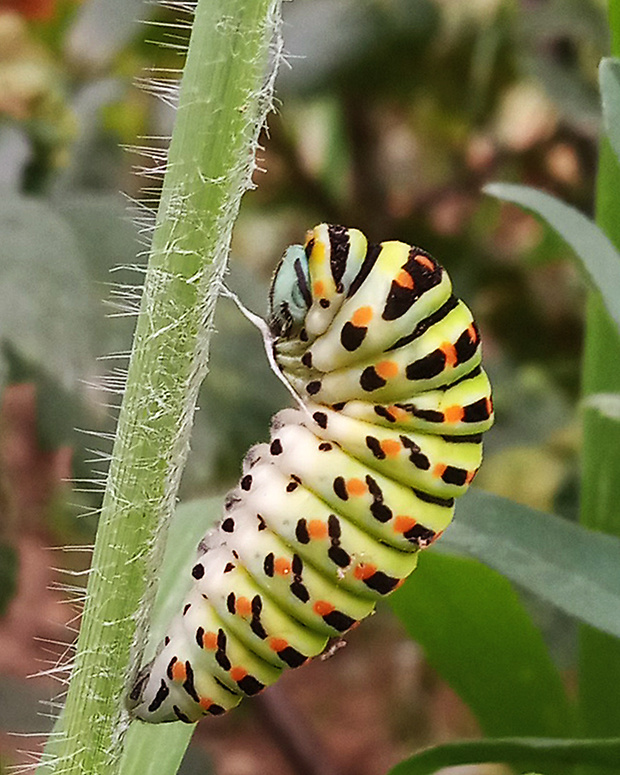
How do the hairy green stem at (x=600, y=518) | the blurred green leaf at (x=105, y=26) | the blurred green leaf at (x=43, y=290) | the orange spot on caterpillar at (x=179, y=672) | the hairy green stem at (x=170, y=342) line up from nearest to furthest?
1. the hairy green stem at (x=170, y=342)
2. the orange spot on caterpillar at (x=179, y=672)
3. the hairy green stem at (x=600, y=518)
4. the blurred green leaf at (x=43, y=290)
5. the blurred green leaf at (x=105, y=26)

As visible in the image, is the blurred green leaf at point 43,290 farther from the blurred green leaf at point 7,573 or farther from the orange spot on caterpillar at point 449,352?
the orange spot on caterpillar at point 449,352

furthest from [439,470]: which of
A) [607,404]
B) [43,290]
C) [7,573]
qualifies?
[7,573]

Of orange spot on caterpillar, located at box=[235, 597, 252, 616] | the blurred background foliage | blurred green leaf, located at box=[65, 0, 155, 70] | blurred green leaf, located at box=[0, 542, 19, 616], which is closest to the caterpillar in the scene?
orange spot on caterpillar, located at box=[235, 597, 252, 616]

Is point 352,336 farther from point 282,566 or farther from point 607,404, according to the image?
point 607,404

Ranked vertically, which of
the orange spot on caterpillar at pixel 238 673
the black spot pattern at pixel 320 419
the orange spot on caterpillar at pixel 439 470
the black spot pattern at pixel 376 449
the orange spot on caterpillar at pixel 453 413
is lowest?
the orange spot on caterpillar at pixel 238 673

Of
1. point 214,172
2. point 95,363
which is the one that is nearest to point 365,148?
point 95,363

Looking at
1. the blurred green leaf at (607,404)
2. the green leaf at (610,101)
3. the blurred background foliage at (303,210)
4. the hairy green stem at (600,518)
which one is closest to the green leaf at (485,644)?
the hairy green stem at (600,518)

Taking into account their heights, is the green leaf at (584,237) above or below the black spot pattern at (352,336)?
above

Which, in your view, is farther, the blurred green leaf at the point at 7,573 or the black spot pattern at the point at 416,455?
the blurred green leaf at the point at 7,573
